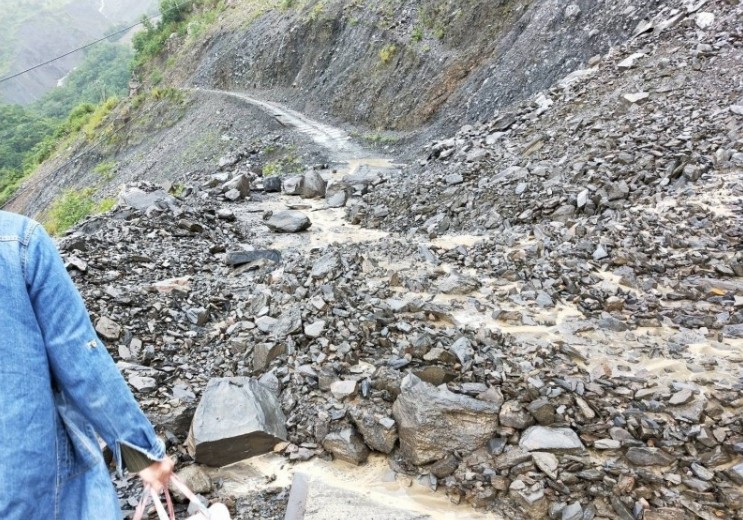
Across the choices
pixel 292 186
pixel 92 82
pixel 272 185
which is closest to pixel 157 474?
pixel 292 186

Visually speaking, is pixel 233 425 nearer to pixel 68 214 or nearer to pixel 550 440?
pixel 550 440

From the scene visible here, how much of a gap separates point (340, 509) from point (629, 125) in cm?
739

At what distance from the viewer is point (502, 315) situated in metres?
4.73

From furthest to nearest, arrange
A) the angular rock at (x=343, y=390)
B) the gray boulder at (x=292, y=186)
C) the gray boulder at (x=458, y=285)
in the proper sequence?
1. the gray boulder at (x=292, y=186)
2. the gray boulder at (x=458, y=285)
3. the angular rock at (x=343, y=390)

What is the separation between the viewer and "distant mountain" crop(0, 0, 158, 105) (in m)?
73.6

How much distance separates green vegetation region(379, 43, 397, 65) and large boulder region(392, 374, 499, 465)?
1592 cm

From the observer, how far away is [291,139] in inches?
638

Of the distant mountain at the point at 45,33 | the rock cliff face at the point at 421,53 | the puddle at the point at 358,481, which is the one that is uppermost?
the distant mountain at the point at 45,33

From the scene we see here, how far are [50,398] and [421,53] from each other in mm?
16729

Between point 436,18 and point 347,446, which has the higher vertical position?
point 436,18

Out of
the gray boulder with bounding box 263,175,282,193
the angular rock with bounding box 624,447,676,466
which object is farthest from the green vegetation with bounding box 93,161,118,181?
the angular rock with bounding box 624,447,676,466

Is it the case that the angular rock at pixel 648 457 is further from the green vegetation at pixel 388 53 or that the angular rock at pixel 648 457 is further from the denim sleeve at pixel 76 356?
the green vegetation at pixel 388 53

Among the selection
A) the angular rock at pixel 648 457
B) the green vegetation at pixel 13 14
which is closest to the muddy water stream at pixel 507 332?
the angular rock at pixel 648 457

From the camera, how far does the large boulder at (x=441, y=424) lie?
3287 millimetres
